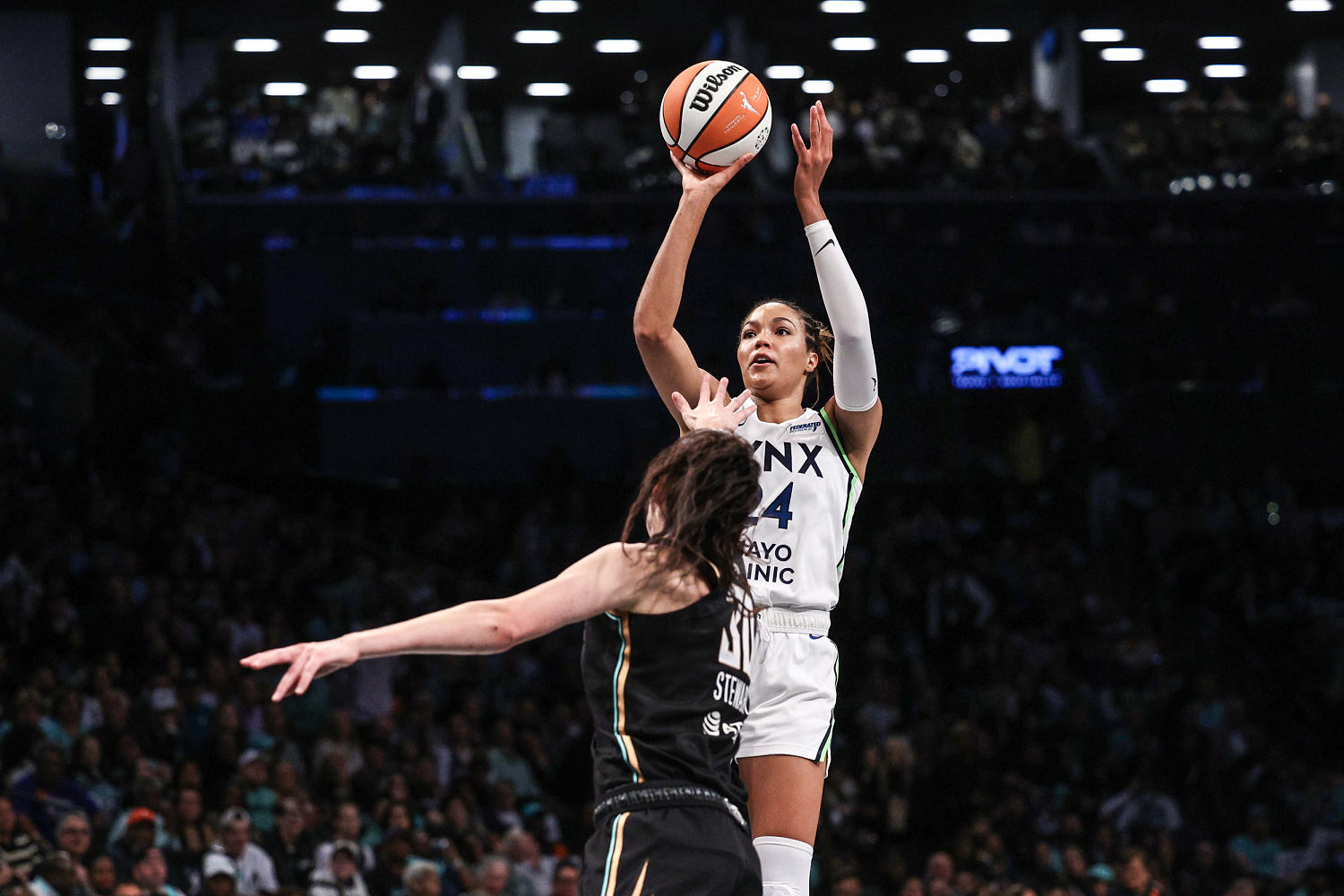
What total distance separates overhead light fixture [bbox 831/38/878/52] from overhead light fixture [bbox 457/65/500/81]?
6.93 meters

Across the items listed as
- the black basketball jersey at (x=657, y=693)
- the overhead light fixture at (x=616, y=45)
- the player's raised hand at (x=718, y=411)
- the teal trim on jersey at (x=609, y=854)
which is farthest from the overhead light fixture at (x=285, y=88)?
the teal trim on jersey at (x=609, y=854)

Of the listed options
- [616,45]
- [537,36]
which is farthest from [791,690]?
[616,45]

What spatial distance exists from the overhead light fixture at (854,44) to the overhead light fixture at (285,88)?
1108 cm

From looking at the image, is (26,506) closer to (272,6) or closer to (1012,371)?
(1012,371)

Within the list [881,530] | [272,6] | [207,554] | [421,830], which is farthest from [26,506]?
[272,6]

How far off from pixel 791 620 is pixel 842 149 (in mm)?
21448

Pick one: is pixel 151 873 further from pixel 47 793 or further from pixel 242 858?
pixel 47 793

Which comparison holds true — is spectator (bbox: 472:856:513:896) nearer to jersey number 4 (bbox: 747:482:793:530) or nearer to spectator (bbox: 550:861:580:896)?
spectator (bbox: 550:861:580:896)

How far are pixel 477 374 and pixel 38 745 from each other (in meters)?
12.0

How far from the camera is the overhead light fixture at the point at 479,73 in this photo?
110ft

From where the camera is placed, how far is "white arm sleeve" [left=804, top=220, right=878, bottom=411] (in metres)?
5.34

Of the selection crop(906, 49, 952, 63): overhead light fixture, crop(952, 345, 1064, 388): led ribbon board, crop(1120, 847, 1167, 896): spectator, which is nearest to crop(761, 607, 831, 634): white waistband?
crop(1120, 847, 1167, 896): spectator

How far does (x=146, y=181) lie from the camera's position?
23031 mm

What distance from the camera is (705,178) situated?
576 centimetres
